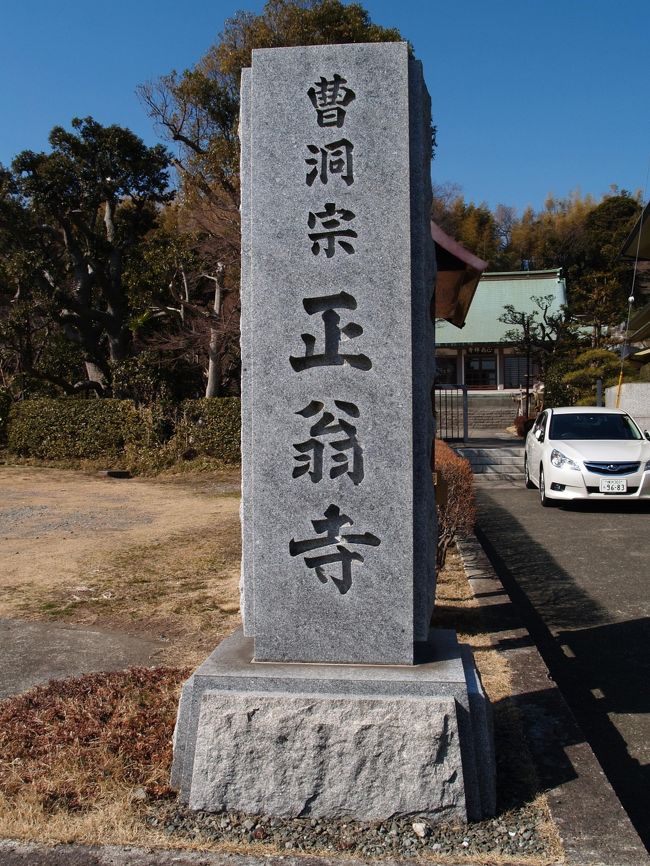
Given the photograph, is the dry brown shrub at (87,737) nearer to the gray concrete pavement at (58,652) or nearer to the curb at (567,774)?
the gray concrete pavement at (58,652)

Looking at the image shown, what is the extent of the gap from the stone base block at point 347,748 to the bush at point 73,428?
1422 centimetres

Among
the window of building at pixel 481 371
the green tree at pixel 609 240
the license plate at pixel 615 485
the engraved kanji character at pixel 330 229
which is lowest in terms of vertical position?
the license plate at pixel 615 485

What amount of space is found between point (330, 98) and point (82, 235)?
55.7 feet

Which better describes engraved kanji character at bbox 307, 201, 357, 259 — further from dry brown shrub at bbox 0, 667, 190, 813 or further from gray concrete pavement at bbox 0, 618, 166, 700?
gray concrete pavement at bbox 0, 618, 166, 700

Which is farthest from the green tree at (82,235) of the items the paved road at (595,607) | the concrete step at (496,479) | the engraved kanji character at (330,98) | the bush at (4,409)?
the engraved kanji character at (330,98)

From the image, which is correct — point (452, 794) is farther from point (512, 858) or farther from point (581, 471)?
point (581, 471)

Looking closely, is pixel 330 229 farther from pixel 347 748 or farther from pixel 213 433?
pixel 213 433

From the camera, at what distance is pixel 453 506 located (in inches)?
263

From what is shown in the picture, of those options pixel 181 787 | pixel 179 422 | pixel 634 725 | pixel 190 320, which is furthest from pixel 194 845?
pixel 190 320

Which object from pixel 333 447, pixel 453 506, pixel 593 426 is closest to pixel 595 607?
pixel 453 506

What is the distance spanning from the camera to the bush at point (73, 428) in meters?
17.1

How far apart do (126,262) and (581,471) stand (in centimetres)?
1281

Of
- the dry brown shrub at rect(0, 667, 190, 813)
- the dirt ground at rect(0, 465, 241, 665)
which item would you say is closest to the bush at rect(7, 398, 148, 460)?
the dirt ground at rect(0, 465, 241, 665)

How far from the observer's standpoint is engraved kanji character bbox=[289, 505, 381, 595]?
3.20m
